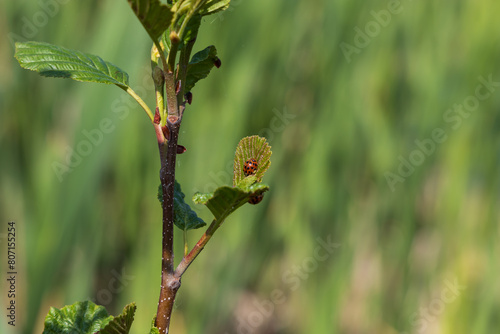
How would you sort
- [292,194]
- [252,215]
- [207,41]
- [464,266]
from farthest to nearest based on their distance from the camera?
[464,266] → [292,194] → [252,215] → [207,41]

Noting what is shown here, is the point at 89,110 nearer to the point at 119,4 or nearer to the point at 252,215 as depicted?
the point at 119,4

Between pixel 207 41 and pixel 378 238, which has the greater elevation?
pixel 207 41

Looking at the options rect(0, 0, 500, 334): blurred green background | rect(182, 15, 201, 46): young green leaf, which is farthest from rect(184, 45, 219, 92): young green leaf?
rect(0, 0, 500, 334): blurred green background

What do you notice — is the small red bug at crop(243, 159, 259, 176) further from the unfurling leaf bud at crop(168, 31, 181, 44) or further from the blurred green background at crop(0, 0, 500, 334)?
the blurred green background at crop(0, 0, 500, 334)

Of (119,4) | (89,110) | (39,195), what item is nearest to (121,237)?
(39,195)

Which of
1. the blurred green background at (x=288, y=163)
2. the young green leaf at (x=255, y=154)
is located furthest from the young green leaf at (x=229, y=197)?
the blurred green background at (x=288, y=163)

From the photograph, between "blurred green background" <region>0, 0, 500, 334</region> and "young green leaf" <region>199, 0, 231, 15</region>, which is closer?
"young green leaf" <region>199, 0, 231, 15</region>
